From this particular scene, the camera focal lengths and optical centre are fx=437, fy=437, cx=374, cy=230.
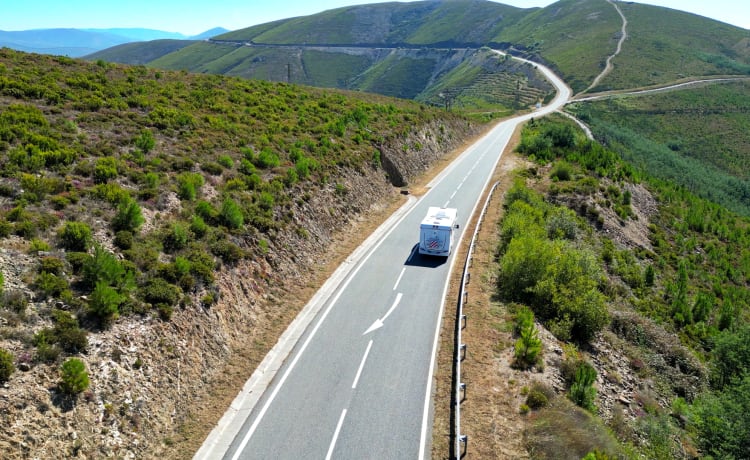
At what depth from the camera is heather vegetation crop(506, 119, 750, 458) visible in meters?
15.3

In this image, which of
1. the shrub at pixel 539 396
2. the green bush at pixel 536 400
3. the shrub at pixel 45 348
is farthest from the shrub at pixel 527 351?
the shrub at pixel 45 348

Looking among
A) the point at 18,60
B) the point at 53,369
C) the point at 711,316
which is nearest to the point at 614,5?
the point at 711,316

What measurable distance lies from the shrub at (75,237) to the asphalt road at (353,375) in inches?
Answer: 303

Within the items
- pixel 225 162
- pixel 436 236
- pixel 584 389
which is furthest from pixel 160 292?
pixel 436 236

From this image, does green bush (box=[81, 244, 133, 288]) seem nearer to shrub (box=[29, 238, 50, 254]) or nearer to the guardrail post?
shrub (box=[29, 238, 50, 254])

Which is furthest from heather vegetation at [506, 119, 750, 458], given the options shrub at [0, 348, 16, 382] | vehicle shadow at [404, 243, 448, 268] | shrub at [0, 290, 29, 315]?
shrub at [0, 290, 29, 315]

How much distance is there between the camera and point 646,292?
98.7 feet

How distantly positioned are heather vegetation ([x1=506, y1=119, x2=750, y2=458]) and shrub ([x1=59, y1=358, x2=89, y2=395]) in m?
13.0

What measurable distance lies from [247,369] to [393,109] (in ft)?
150

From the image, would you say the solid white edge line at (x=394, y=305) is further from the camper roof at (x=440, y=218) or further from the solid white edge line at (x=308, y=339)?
the camper roof at (x=440, y=218)

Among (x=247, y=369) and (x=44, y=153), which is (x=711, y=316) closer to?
(x=247, y=369)

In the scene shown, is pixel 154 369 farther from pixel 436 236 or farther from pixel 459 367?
pixel 436 236

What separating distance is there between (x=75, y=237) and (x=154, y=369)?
5746mm

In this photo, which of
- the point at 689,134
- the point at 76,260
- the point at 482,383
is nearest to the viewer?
the point at 76,260
